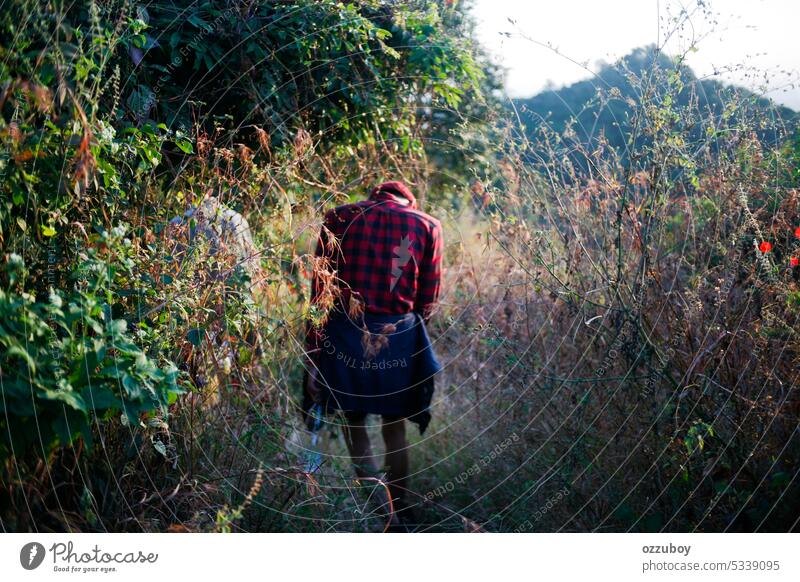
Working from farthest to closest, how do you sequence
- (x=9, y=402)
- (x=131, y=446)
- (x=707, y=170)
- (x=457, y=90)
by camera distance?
(x=457, y=90), (x=707, y=170), (x=131, y=446), (x=9, y=402)

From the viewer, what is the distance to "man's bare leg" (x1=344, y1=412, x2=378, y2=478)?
4.18m

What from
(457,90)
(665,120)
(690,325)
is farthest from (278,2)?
(690,325)

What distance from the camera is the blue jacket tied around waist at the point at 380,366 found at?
4066mm

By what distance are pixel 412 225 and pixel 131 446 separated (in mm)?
1921

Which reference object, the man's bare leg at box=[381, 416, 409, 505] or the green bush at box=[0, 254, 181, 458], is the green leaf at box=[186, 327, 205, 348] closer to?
the green bush at box=[0, 254, 181, 458]

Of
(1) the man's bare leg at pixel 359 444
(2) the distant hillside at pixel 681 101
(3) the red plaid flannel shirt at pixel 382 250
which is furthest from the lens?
(1) the man's bare leg at pixel 359 444

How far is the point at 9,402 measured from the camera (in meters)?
2.47

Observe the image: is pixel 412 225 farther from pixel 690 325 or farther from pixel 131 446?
pixel 131 446

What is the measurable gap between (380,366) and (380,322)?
25 centimetres

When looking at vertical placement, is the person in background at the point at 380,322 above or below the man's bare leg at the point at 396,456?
above
